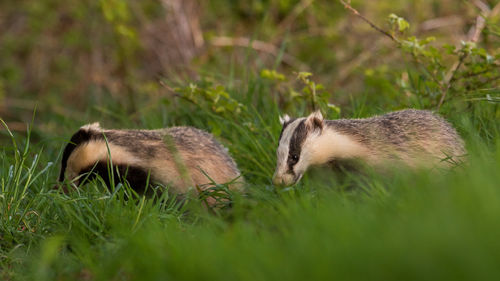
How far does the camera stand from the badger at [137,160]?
489 centimetres

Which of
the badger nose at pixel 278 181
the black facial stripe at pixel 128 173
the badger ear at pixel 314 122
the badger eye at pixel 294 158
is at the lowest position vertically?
the black facial stripe at pixel 128 173

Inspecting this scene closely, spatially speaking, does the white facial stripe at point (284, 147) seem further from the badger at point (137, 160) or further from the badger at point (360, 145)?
the badger at point (137, 160)

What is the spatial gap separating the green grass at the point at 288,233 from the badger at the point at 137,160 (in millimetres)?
216

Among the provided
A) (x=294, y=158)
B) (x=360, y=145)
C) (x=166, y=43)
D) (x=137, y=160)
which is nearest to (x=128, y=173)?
(x=137, y=160)

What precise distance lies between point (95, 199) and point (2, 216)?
2.05 ft

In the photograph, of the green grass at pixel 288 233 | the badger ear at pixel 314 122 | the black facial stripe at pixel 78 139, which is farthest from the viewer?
the black facial stripe at pixel 78 139

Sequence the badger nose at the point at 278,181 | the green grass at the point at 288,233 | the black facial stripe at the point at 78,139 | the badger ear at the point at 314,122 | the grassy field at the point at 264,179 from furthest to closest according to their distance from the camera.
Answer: the black facial stripe at the point at 78,139 < the badger ear at the point at 314,122 < the badger nose at the point at 278,181 < the grassy field at the point at 264,179 < the green grass at the point at 288,233

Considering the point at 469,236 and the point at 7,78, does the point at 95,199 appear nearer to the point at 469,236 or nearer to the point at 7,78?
the point at 469,236

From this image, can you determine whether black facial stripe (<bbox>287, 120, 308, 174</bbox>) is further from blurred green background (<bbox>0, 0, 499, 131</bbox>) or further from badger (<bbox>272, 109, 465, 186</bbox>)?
blurred green background (<bbox>0, 0, 499, 131</bbox>)

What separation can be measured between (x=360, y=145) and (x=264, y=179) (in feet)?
3.67

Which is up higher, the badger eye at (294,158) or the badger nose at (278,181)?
the badger eye at (294,158)

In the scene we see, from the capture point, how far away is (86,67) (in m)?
11.5

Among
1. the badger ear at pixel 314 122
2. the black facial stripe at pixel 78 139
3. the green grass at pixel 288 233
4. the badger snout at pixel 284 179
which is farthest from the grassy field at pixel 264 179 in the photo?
the badger ear at pixel 314 122

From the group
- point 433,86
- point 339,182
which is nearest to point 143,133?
point 339,182
